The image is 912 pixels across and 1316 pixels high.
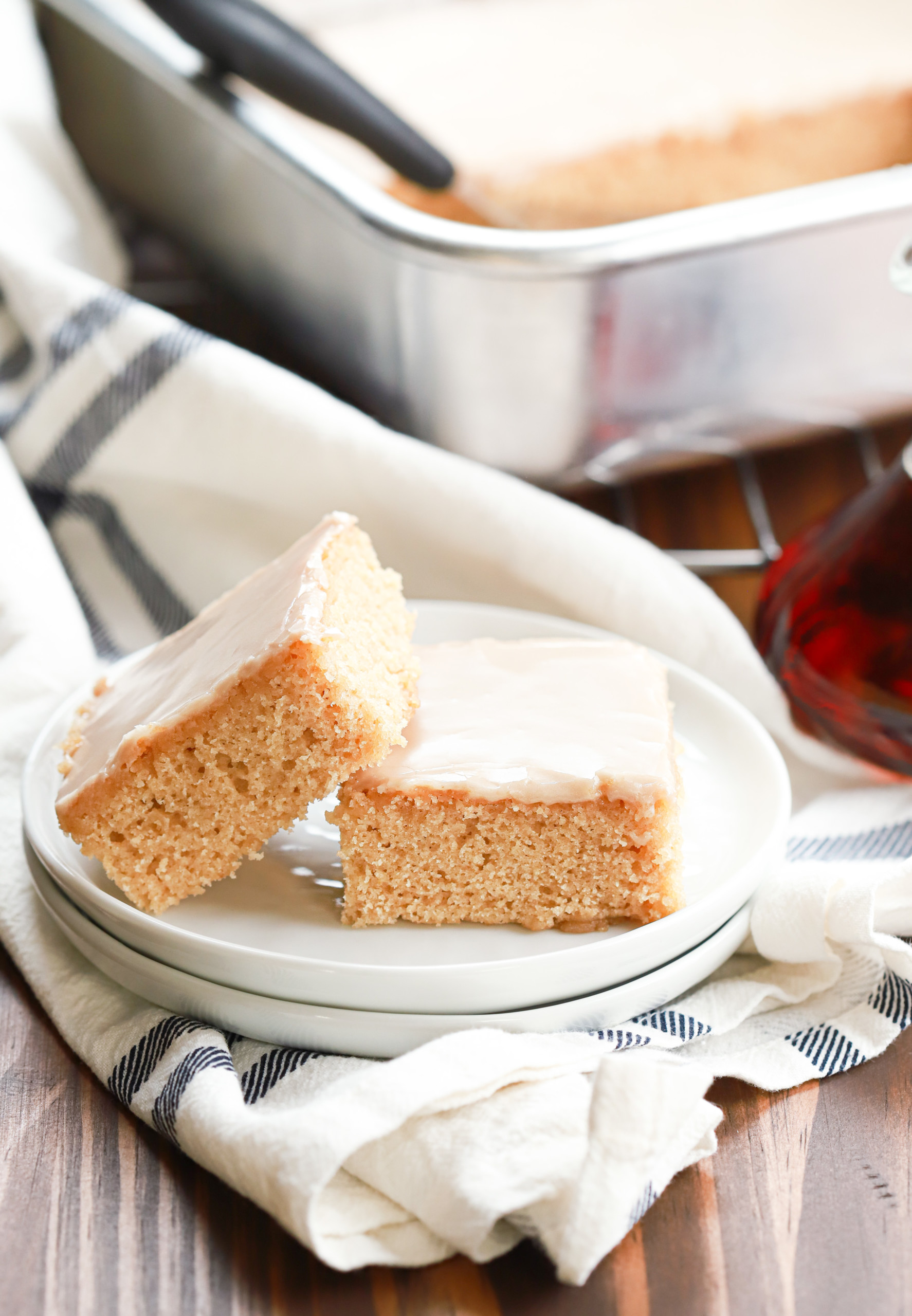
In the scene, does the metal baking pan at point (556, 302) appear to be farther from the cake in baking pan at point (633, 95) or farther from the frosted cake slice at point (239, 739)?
the frosted cake slice at point (239, 739)

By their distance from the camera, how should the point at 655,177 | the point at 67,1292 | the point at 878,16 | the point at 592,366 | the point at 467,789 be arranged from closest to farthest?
1. the point at 67,1292
2. the point at 467,789
3. the point at 592,366
4. the point at 655,177
5. the point at 878,16

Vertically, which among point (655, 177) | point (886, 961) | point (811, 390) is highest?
point (655, 177)

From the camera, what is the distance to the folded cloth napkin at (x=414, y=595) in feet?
1.73

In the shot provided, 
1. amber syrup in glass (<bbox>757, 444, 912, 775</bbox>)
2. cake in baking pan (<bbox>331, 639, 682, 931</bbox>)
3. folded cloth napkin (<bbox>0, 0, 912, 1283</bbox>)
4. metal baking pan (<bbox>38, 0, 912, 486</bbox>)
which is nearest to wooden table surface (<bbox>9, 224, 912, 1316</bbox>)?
folded cloth napkin (<bbox>0, 0, 912, 1283</bbox>)

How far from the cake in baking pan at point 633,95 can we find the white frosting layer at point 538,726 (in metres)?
0.47

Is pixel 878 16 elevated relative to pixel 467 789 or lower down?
elevated

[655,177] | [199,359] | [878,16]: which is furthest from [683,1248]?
[878,16]

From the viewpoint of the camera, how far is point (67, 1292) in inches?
20.3

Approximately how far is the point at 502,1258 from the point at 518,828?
20 centimetres

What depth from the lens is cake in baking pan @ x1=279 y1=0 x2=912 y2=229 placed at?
1051 millimetres

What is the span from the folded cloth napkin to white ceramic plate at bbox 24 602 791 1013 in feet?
0.09

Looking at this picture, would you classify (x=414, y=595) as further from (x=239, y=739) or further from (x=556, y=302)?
(x=239, y=739)

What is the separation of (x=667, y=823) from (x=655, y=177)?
68 cm

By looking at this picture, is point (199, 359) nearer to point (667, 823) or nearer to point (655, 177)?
point (655, 177)
